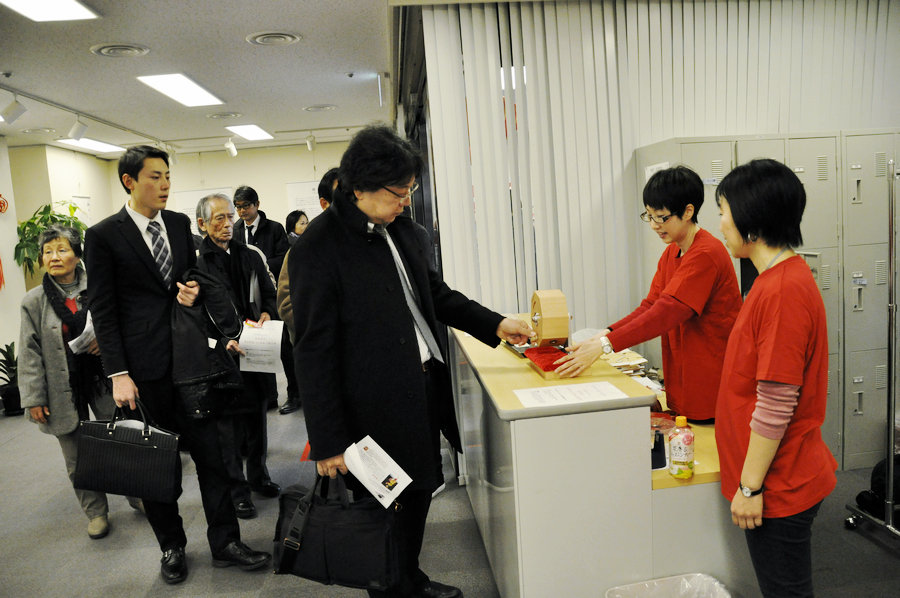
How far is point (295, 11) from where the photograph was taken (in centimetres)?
401

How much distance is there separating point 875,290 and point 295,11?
397cm

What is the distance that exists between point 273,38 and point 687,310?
Answer: 12.6ft

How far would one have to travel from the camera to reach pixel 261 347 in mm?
3012

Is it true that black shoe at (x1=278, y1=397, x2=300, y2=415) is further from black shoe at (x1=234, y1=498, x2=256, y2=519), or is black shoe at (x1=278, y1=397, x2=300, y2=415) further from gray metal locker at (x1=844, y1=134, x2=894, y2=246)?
gray metal locker at (x1=844, y1=134, x2=894, y2=246)

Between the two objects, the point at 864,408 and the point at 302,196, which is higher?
the point at 302,196

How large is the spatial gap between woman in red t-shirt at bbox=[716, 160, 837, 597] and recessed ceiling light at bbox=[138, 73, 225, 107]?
5.23 meters

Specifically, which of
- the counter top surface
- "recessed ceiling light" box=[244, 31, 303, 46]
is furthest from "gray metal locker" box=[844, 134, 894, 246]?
"recessed ceiling light" box=[244, 31, 303, 46]

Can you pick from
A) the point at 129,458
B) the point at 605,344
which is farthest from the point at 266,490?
the point at 605,344

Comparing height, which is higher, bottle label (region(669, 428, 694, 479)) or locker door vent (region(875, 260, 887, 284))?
locker door vent (region(875, 260, 887, 284))

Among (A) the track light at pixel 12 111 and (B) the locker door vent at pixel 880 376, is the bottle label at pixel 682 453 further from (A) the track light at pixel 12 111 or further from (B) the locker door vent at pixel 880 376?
(A) the track light at pixel 12 111

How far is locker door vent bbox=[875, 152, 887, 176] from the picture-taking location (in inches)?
134

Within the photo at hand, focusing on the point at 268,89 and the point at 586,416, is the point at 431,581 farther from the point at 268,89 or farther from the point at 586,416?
the point at 268,89

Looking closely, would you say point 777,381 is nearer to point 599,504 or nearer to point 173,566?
point 599,504

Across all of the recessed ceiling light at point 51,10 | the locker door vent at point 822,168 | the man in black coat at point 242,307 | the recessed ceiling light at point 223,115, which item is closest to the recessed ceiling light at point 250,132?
the recessed ceiling light at point 223,115
